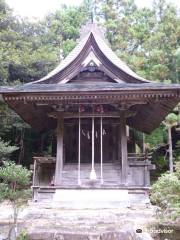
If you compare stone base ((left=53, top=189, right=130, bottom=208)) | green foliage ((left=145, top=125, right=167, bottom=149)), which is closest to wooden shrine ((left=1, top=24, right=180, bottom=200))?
stone base ((left=53, top=189, right=130, bottom=208))

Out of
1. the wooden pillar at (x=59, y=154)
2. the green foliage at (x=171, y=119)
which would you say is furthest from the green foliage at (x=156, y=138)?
the wooden pillar at (x=59, y=154)

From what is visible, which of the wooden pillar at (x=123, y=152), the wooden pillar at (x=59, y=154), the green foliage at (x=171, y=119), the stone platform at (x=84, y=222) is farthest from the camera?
the green foliage at (x=171, y=119)

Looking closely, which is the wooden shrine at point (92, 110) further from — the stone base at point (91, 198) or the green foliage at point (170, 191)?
the green foliage at point (170, 191)

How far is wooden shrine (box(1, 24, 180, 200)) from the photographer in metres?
10.4

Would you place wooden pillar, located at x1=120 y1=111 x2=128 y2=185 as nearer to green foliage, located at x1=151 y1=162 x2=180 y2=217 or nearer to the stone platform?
the stone platform

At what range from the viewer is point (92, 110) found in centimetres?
1176

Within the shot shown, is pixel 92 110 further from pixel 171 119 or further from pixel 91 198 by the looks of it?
pixel 171 119

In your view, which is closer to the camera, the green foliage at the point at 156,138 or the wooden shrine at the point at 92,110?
the wooden shrine at the point at 92,110

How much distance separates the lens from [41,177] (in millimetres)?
13453

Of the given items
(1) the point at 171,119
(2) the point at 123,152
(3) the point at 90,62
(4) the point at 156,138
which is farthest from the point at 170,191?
(4) the point at 156,138

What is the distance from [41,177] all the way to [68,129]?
2.35m

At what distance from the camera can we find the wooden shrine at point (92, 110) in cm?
1041

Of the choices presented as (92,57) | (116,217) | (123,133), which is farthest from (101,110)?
(116,217)

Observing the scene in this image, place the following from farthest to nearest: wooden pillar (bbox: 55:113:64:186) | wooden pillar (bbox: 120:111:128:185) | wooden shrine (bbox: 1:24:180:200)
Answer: wooden pillar (bbox: 55:113:64:186)
wooden pillar (bbox: 120:111:128:185)
wooden shrine (bbox: 1:24:180:200)
